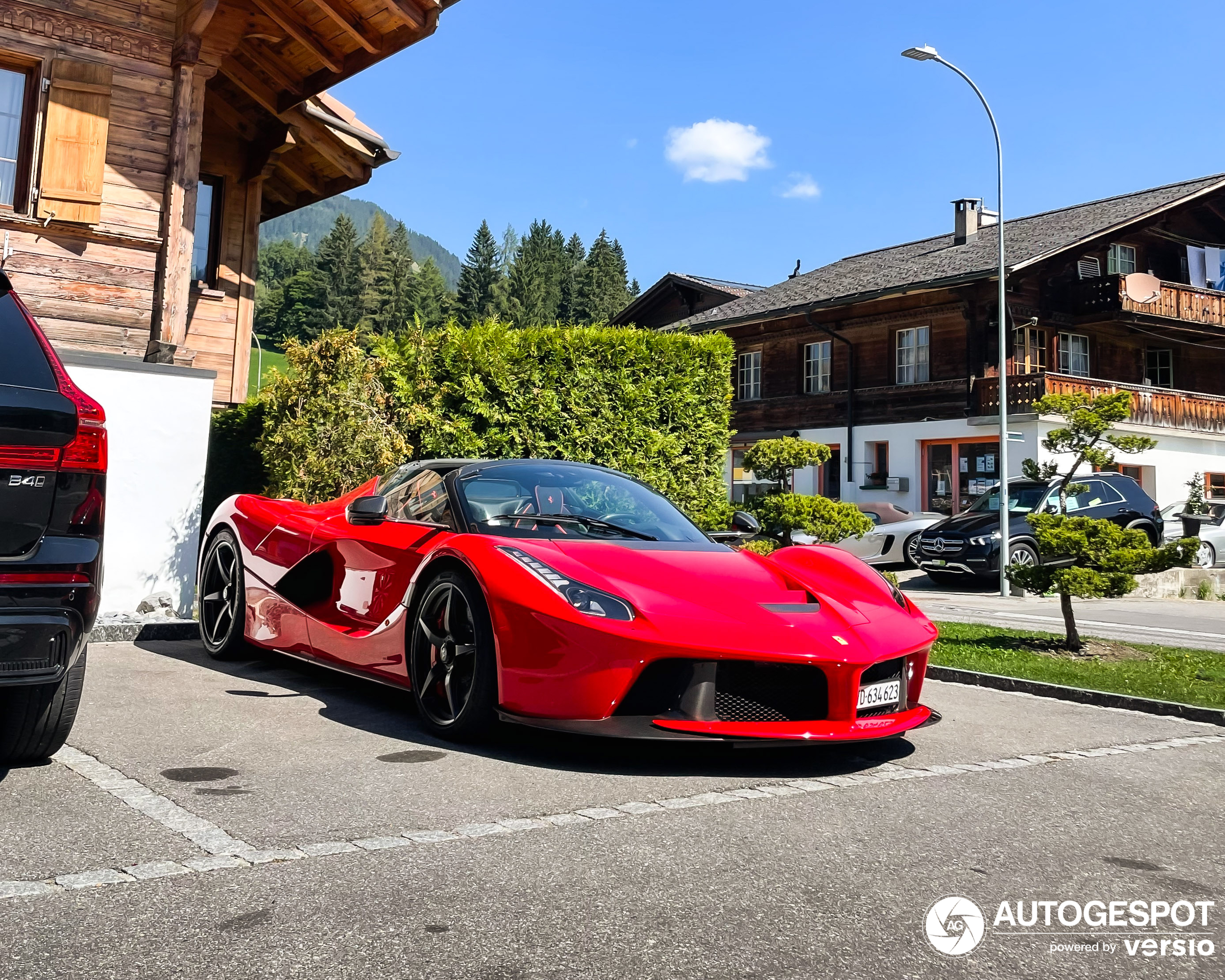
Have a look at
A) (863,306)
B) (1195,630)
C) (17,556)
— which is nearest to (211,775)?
(17,556)

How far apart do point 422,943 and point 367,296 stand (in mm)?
110320

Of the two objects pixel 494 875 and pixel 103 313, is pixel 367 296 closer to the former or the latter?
pixel 103 313

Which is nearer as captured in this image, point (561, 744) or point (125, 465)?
point (561, 744)

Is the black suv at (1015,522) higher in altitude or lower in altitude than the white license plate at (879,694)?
higher

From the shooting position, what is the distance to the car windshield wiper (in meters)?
5.53

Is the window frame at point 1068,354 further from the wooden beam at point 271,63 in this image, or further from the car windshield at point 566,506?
the car windshield at point 566,506

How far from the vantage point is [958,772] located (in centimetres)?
472

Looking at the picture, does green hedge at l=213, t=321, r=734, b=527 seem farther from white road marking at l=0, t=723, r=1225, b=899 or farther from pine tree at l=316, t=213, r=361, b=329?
pine tree at l=316, t=213, r=361, b=329

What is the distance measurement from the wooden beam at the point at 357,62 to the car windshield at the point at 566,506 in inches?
286

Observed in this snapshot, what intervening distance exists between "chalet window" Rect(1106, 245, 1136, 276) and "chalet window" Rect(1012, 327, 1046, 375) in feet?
11.6

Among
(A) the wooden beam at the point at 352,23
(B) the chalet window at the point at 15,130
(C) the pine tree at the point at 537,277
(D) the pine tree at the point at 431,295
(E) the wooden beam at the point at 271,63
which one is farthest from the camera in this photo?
(D) the pine tree at the point at 431,295

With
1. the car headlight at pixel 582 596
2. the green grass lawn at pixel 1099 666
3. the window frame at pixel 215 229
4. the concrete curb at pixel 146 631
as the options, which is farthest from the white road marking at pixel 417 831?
the window frame at pixel 215 229

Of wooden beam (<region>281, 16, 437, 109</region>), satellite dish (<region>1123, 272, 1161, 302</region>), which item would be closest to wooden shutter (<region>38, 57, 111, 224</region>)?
wooden beam (<region>281, 16, 437, 109</region>)

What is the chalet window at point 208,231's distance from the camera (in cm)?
1642
